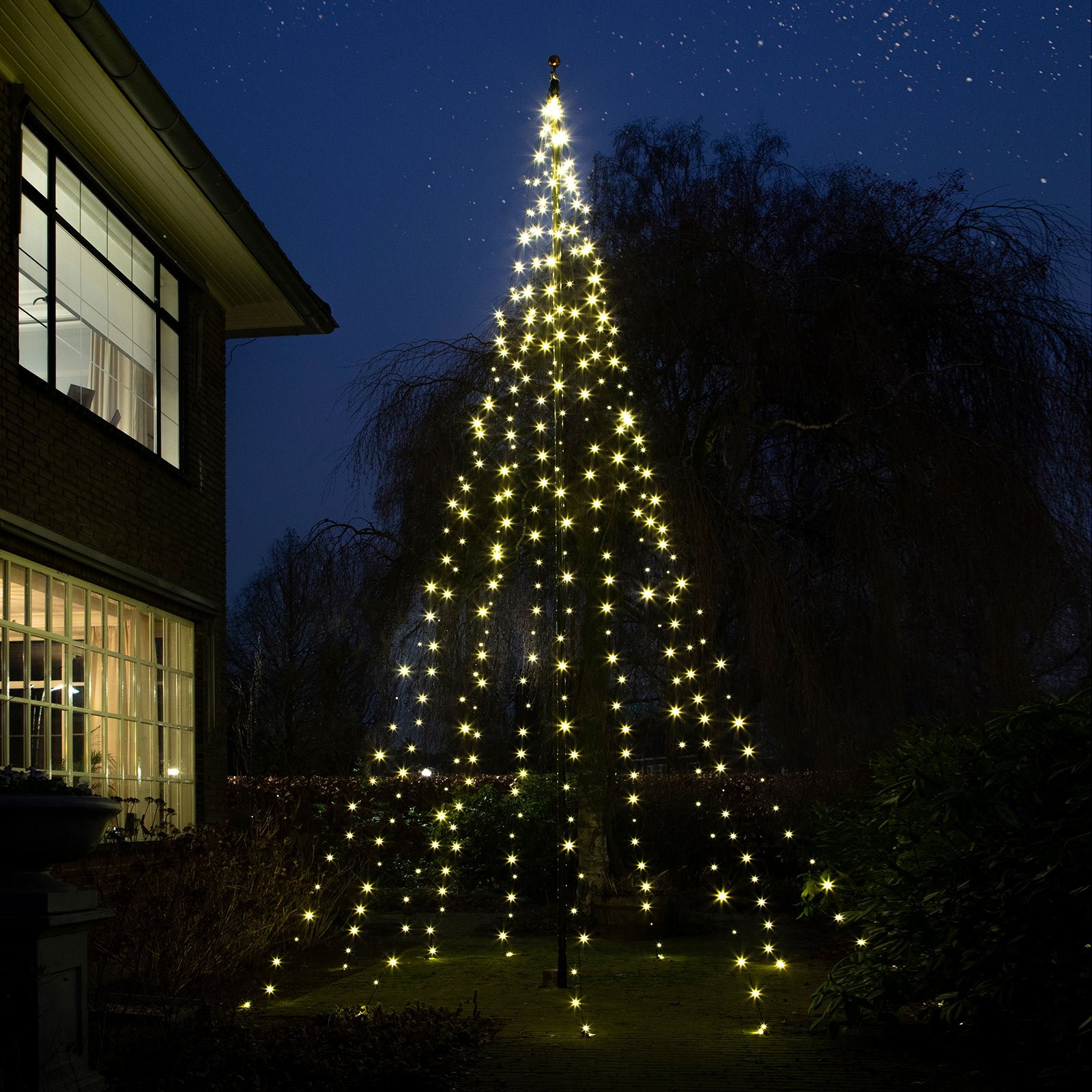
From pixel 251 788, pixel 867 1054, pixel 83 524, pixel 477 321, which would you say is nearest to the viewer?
pixel 867 1054

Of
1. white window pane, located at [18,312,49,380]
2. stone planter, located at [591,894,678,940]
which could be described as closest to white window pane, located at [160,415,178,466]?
white window pane, located at [18,312,49,380]

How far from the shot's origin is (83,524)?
8.36m

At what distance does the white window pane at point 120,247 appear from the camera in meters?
9.18

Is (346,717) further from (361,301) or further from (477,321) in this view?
(361,301)

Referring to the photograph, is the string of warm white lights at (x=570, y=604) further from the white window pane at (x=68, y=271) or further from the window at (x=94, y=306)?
the white window pane at (x=68, y=271)

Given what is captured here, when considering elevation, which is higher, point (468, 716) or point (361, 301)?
point (361, 301)

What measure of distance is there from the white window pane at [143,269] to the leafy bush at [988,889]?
687 cm

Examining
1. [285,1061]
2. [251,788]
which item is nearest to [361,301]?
[251,788]

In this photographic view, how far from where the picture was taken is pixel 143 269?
385 inches

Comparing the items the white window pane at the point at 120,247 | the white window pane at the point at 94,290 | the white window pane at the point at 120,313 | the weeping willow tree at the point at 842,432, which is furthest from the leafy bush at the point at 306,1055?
the white window pane at the point at 120,247

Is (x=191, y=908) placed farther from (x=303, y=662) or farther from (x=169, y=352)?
(x=303, y=662)

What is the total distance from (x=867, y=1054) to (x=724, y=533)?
526 cm

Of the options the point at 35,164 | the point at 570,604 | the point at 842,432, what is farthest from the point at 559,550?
the point at 35,164

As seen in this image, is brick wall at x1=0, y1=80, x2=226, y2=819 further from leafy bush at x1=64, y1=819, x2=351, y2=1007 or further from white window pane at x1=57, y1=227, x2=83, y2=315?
leafy bush at x1=64, y1=819, x2=351, y2=1007
